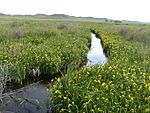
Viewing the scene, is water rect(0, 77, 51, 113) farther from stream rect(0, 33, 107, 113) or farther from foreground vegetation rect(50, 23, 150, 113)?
foreground vegetation rect(50, 23, 150, 113)

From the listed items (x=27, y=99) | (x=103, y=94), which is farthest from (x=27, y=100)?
→ (x=103, y=94)

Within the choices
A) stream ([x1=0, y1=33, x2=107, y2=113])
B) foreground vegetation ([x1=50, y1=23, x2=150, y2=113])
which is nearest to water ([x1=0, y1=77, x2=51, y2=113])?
stream ([x1=0, y1=33, x2=107, y2=113])

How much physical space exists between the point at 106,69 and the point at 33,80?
9.49 feet

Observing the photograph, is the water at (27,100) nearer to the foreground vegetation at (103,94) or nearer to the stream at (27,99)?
the stream at (27,99)

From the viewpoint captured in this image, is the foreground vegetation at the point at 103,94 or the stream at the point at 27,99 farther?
the stream at the point at 27,99

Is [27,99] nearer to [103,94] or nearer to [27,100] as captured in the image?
[27,100]

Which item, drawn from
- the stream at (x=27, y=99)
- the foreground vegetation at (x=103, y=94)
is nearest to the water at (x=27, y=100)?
the stream at (x=27, y=99)

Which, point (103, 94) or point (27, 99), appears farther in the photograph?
point (27, 99)

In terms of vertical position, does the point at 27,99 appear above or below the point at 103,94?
below

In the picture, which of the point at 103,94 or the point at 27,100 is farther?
the point at 27,100

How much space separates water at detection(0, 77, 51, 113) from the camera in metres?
7.58

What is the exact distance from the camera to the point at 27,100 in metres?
8.18

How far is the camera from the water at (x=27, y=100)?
758cm

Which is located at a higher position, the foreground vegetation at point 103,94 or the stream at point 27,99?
the foreground vegetation at point 103,94
